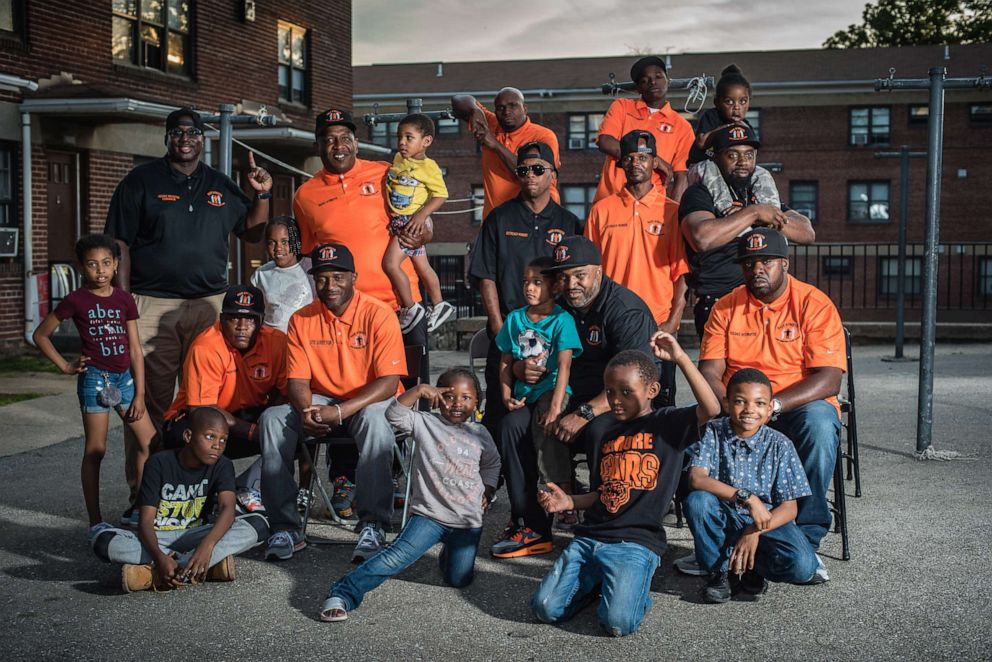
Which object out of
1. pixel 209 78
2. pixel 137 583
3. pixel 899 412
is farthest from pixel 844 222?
pixel 137 583

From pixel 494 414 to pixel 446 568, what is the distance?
4.17 feet

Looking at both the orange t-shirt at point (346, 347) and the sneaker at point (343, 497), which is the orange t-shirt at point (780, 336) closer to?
the orange t-shirt at point (346, 347)

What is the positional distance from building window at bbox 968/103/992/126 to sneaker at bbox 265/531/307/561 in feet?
119

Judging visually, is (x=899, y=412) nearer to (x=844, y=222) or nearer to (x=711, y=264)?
(x=711, y=264)

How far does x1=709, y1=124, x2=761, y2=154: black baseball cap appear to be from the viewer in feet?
20.9

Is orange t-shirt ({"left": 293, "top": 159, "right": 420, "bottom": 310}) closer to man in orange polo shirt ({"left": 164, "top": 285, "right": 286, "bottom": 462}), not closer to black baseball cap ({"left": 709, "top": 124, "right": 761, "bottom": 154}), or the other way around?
man in orange polo shirt ({"left": 164, "top": 285, "right": 286, "bottom": 462})

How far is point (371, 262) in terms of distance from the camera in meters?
6.90

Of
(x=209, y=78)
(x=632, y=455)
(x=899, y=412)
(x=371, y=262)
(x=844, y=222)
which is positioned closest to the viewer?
(x=632, y=455)

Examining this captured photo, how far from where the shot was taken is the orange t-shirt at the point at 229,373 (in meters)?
6.18

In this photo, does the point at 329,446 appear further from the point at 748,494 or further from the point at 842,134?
the point at 842,134

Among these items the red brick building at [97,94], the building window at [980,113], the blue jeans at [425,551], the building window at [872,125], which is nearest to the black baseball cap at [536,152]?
the blue jeans at [425,551]

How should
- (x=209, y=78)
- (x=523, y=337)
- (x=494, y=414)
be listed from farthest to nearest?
(x=209, y=78) → (x=494, y=414) → (x=523, y=337)

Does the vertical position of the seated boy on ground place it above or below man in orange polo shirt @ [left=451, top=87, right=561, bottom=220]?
below

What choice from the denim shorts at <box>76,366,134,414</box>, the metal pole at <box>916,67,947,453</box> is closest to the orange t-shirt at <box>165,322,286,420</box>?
the denim shorts at <box>76,366,134,414</box>
